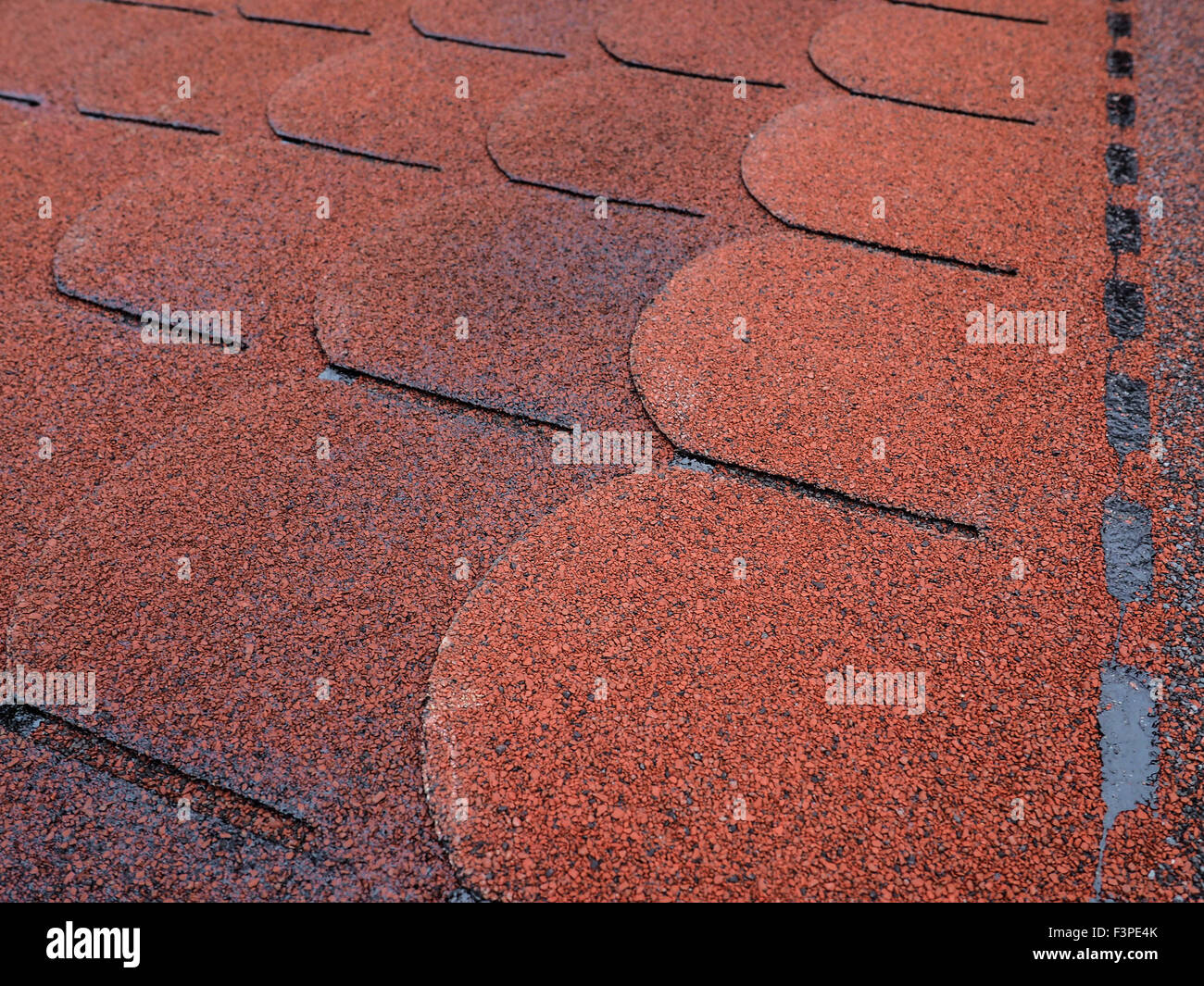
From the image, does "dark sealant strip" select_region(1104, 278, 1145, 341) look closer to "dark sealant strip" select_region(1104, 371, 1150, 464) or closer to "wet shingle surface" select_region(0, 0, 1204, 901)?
"wet shingle surface" select_region(0, 0, 1204, 901)

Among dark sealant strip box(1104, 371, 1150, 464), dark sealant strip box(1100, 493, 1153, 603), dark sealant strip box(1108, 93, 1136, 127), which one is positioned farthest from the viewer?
dark sealant strip box(1108, 93, 1136, 127)

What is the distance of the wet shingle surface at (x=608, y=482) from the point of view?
1.90m

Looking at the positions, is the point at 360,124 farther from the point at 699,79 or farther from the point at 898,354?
the point at 898,354

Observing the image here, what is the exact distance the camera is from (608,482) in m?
2.59

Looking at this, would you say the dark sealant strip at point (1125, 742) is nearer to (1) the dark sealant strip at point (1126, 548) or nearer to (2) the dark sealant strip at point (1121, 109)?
(1) the dark sealant strip at point (1126, 548)

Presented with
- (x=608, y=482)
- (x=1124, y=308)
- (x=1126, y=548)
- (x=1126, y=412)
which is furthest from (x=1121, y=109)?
(x=608, y=482)

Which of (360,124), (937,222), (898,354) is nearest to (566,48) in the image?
(360,124)

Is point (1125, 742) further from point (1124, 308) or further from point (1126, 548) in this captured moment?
point (1124, 308)

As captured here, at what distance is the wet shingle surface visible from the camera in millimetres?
1902

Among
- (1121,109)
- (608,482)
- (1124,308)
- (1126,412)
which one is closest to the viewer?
(608,482)

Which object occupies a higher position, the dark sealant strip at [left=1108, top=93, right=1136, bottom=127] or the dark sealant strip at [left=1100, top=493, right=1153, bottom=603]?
the dark sealant strip at [left=1108, top=93, right=1136, bottom=127]

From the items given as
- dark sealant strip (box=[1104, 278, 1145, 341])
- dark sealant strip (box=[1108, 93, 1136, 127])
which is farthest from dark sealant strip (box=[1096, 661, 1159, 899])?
dark sealant strip (box=[1108, 93, 1136, 127])

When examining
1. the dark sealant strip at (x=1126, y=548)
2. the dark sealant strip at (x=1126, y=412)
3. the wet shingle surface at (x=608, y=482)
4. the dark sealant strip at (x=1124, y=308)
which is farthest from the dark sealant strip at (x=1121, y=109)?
the dark sealant strip at (x=1126, y=548)

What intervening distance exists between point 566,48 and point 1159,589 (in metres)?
3.76
